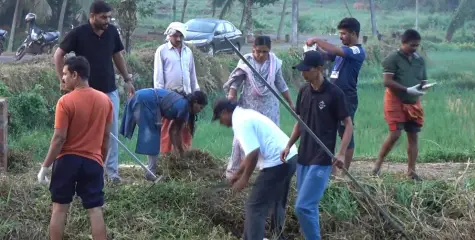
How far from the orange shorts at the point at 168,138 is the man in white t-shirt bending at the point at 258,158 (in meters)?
2.10

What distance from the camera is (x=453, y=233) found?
7.33m

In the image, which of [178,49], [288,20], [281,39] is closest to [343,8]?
[288,20]

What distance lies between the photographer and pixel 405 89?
825 centimetres

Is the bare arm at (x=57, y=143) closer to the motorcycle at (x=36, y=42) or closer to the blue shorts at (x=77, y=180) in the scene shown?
the blue shorts at (x=77, y=180)

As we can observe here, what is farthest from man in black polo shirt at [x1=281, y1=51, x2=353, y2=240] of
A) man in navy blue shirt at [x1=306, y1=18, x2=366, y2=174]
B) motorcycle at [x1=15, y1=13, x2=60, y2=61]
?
motorcycle at [x1=15, y1=13, x2=60, y2=61]

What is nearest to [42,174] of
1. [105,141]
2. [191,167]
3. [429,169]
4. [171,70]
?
[105,141]

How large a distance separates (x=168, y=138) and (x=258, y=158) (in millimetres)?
2423

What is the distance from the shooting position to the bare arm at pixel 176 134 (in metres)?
8.10

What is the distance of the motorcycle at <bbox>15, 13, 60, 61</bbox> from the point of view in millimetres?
19109

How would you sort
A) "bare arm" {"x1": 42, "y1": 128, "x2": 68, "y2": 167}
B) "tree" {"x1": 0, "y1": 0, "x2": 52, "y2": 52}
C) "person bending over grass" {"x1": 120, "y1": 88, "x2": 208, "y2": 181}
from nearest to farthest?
"bare arm" {"x1": 42, "y1": 128, "x2": 68, "y2": 167}, "person bending over grass" {"x1": 120, "y1": 88, "x2": 208, "y2": 181}, "tree" {"x1": 0, "y1": 0, "x2": 52, "y2": 52}

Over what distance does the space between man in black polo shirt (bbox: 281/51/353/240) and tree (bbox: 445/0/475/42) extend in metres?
37.7

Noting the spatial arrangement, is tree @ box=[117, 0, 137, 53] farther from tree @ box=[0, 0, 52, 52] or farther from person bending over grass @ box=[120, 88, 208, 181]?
person bending over grass @ box=[120, 88, 208, 181]

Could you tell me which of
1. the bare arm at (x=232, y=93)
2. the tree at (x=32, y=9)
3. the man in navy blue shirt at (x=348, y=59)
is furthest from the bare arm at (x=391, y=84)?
the tree at (x=32, y=9)

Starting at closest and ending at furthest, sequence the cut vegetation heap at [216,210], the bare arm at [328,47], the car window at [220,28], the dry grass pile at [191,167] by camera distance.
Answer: the cut vegetation heap at [216,210]
the bare arm at [328,47]
the dry grass pile at [191,167]
the car window at [220,28]
